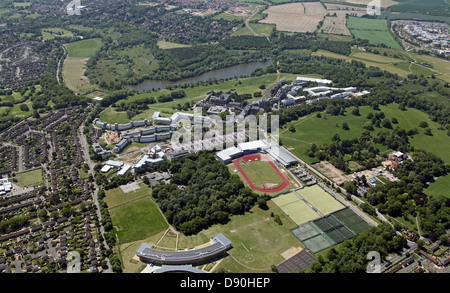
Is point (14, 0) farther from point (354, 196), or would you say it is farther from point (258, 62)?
point (354, 196)

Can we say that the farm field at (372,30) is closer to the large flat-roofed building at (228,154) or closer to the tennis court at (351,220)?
the large flat-roofed building at (228,154)

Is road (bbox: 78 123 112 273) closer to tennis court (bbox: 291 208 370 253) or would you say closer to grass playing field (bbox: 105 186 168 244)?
grass playing field (bbox: 105 186 168 244)

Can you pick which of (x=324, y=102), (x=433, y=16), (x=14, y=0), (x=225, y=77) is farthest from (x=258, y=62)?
(x=14, y=0)

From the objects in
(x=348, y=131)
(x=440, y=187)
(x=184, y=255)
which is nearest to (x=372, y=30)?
(x=348, y=131)

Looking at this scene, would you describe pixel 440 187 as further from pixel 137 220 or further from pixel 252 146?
pixel 137 220

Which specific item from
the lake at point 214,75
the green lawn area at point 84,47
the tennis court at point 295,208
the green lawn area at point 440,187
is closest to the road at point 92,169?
the tennis court at point 295,208

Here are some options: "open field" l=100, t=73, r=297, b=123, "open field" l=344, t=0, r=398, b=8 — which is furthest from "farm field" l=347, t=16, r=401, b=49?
"open field" l=100, t=73, r=297, b=123
